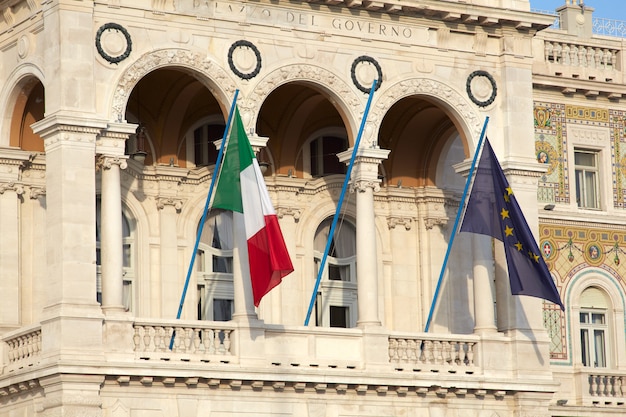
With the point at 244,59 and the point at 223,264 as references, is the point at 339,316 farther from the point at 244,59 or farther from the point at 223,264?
the point at 244,59

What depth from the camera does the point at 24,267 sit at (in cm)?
3394

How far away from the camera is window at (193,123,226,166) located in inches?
1436

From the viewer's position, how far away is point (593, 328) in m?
39.5

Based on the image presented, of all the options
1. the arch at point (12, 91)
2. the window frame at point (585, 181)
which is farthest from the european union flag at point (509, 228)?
the arch at point (12, 91)

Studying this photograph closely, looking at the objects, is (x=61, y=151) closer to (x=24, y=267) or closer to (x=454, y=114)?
(x=24, y=267)

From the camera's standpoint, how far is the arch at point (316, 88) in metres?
33.4

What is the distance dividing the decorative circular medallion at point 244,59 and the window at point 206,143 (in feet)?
10.8

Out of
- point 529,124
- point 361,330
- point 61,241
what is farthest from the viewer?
point 529,124

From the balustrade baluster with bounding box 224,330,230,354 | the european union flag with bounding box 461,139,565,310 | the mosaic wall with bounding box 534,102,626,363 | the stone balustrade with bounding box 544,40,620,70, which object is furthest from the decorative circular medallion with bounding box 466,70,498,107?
the balustrade baluster with bounding box 224,330,230,354

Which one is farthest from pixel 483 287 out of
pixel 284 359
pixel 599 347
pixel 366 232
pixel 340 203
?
pixel 599 347

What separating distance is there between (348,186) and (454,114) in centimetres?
259

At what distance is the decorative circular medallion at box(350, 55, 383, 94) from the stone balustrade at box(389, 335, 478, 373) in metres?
4.75

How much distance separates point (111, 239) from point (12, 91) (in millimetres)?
3917

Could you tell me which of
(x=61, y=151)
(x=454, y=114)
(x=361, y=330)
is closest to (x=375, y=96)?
(x=454, y=114)
